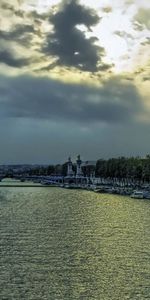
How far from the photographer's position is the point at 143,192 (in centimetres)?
14562

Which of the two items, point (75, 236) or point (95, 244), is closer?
point (95, 244)

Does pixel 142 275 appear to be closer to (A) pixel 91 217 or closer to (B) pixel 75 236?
(B) pixel 75 236

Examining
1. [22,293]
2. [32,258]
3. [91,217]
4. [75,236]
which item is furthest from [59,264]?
[91,217]

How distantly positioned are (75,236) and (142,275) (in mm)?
21132

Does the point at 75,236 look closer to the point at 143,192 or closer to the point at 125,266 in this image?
the point at 125,266

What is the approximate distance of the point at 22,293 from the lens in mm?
31047

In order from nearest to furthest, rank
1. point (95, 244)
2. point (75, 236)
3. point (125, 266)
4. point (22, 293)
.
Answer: point (22, 293) → point (125, 266) → point (95, 244) → point (75, 236)

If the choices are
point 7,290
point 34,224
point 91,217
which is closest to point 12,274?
point 7,290

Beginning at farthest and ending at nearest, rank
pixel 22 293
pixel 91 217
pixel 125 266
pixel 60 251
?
pixel 91 217 < pixel 60 251 < pixel 125 266 < pixel 22 293

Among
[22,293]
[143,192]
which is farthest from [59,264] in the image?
[143,192]

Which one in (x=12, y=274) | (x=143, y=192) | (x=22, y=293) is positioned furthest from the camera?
(x=143, y=192)

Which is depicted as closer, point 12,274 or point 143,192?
point 12,274

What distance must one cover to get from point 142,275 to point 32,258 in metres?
8.72

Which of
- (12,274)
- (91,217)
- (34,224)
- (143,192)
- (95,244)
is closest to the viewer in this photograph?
(12,274)
